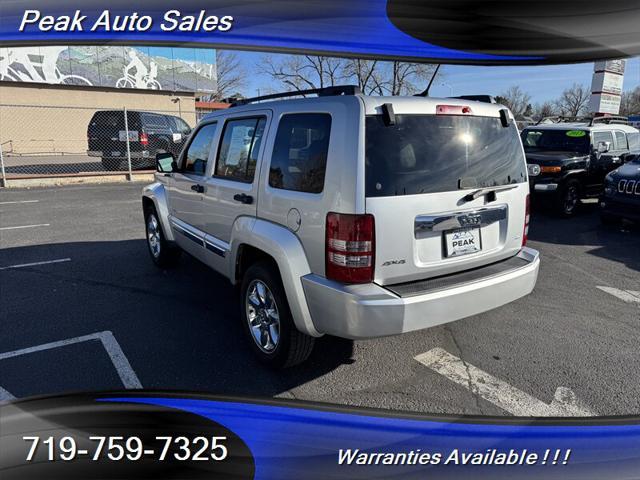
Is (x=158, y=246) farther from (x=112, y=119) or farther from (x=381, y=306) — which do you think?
(x=112, y=119)

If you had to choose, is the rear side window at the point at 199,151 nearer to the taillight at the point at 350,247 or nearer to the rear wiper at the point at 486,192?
the taillight at the point at 350,247

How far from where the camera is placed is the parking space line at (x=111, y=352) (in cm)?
311

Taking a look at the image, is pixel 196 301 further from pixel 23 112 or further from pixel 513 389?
pixel 23 112

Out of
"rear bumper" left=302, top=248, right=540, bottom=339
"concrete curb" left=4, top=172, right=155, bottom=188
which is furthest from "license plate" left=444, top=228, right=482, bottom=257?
"concrete curb" left=4, top=172, right=155, bottom=188

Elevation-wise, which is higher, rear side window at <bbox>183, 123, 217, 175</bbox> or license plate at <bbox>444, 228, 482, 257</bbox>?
rear side window at <bbox>183, 123, 217, 175</bbox>

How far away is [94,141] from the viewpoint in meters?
14.8

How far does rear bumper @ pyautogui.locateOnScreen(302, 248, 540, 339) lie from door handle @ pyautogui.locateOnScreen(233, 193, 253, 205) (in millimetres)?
885

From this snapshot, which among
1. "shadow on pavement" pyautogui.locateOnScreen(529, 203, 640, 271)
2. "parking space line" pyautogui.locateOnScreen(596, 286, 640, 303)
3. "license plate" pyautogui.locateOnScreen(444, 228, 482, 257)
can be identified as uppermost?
"license plate" pyautogui.locateOnScreen(444, 228, 482, 257)

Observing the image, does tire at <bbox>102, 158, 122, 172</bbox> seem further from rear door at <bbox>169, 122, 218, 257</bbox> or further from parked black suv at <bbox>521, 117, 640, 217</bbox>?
parked black suv at <bbox>521, 117, 640, 217</bbox>

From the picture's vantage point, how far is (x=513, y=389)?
3.05m

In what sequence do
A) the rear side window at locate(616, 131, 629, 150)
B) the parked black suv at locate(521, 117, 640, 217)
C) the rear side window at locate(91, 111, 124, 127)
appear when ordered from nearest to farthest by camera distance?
the parked black suv at locate(521, 117, 640, 217), the rear side window at locate(616, 131, 629, 150), the rear side window at locate(91, 111, 124, 127)

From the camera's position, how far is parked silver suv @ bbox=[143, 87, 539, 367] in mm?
2586

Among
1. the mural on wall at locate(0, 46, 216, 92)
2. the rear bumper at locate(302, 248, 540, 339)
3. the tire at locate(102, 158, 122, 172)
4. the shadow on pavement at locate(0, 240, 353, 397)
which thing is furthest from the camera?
the mural on wall at locate(0, 46, 216, 92)

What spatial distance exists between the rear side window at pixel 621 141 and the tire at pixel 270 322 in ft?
35.5
